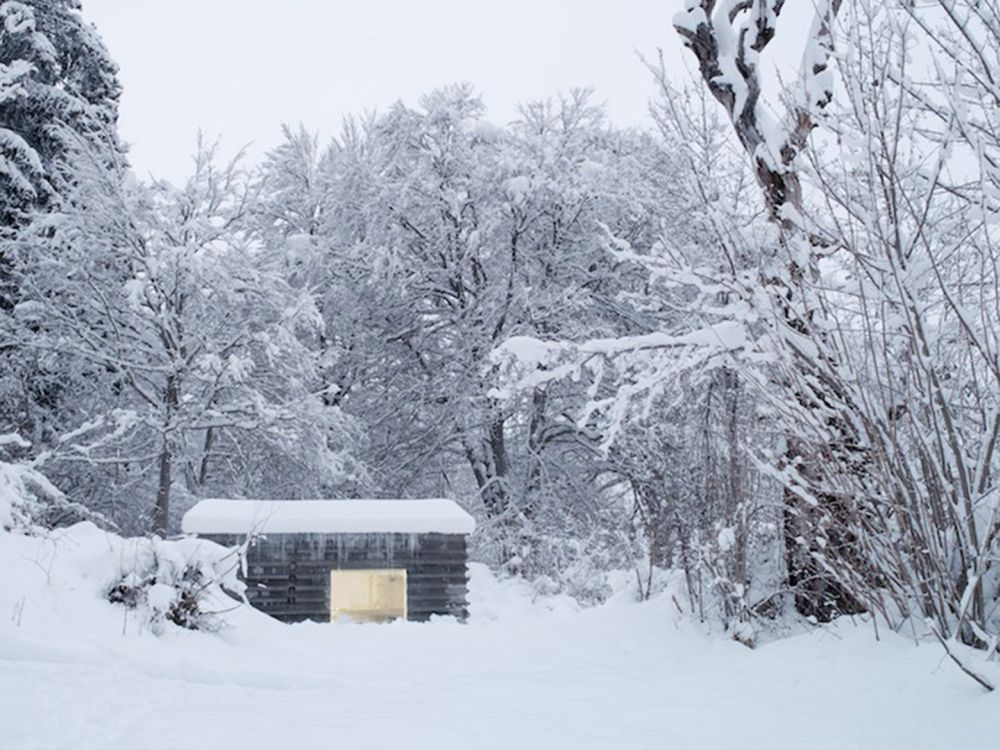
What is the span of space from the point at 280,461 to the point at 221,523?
6144 mm

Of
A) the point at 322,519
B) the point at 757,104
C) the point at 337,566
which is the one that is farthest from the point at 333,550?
the point at 757,104

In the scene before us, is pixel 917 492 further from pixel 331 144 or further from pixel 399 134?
pixel 331 144

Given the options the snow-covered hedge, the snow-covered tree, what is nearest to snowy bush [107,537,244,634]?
the snow-covered hedge

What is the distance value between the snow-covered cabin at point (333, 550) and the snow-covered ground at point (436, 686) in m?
4.32

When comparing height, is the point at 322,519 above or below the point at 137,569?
above

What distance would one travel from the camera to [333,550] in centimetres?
1231

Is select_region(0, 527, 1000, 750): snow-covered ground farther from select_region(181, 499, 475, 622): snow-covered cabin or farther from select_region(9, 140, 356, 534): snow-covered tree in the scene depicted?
select_region(9, 140, 356, 534): snow-covered tree

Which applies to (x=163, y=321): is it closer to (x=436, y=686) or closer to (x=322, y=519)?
(x=322, y=519)

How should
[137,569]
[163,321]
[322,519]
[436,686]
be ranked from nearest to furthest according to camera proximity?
[436,686] → [137,569] → [322,519] → [163,321]

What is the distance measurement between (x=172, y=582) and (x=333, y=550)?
5600 millimetres

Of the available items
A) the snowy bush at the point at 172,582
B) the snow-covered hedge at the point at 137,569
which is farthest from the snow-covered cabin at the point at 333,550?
the snowy bush at the point at 172,582

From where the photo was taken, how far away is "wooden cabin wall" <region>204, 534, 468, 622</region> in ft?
39.7

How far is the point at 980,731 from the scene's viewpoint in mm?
3086

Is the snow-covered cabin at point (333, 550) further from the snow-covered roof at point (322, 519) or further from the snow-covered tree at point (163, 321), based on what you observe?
the snow-covered tree at point (163, 321)
